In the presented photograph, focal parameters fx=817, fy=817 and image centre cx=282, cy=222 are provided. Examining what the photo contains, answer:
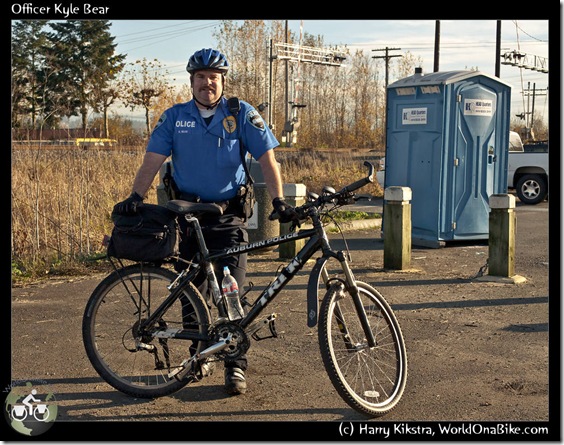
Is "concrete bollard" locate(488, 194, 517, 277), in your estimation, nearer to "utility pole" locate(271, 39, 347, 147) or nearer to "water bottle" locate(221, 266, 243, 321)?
"water bottle" locate(221, 266, 243, 321)

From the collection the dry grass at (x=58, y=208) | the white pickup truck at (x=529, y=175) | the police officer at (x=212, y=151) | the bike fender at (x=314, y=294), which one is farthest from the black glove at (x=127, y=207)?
the white pickup truck at (x=529, y=175)

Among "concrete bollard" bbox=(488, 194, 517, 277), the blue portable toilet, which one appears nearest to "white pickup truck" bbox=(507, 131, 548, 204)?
the blue portable toilet

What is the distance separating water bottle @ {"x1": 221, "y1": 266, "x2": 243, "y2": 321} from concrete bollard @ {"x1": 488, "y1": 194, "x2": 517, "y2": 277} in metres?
4.60

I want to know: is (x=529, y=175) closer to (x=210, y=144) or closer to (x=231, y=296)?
(x=210, y=144)

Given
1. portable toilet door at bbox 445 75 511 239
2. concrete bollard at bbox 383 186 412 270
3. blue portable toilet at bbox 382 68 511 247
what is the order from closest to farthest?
concrete bollard at bbox 383 186 412 270
blue portable toilet at bbox 382 68 511 247
portable toilet door at bbox 445 75 511 239

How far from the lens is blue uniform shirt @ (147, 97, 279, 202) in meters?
5.22

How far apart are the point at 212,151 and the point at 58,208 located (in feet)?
18.2

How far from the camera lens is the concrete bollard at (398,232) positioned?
9.29 m

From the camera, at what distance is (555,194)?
23.2 feet

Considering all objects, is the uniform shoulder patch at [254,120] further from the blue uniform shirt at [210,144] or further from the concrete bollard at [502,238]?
the concrete bollard at [502,238]

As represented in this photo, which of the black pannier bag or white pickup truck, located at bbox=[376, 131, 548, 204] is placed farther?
white pickup truck, located at bbox=[376, 131, 548, 204]

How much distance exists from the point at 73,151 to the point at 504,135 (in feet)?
20.0
